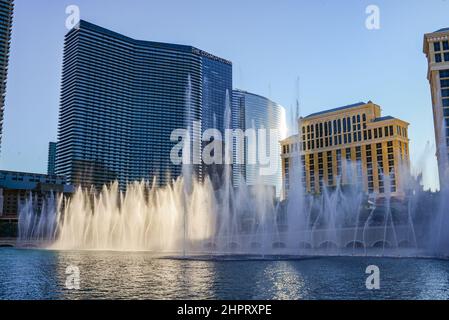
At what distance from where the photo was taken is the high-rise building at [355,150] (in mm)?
107688

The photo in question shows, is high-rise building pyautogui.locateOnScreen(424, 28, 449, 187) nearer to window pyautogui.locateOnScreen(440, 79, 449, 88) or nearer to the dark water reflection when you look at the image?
window pyautogui.locateOnScreen(440, 79, 449, 88)

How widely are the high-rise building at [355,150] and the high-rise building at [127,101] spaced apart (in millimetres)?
43419

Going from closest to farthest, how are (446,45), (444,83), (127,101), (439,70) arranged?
(444,83) < (439,70) < (446,45) < (127,101)


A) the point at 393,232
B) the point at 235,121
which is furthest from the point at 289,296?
the point at 235,121

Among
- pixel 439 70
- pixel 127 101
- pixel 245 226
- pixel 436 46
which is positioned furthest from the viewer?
pixel 127 101

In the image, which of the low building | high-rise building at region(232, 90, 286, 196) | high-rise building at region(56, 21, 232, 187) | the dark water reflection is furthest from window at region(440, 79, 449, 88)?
the low building

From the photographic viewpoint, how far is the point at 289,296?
715 inches

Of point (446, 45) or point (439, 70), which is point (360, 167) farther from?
point (446, 45)

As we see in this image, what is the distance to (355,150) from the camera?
372 feet

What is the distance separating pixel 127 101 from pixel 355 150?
91581mm

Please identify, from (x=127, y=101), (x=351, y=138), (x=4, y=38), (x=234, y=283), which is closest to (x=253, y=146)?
(x=127, y=101)
